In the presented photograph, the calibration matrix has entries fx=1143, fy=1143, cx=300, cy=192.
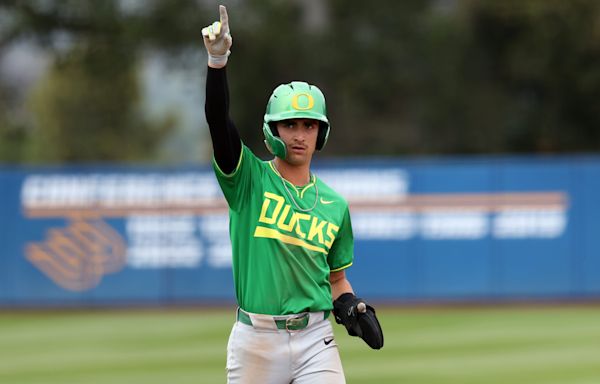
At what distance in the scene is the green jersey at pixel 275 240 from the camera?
5172 millimetres

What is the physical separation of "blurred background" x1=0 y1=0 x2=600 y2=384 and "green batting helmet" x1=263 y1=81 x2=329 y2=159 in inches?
226

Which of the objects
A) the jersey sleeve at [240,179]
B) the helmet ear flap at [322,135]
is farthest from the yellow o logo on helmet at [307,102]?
the jersey sleeve at [240,179]

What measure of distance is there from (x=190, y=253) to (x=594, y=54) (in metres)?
17.2

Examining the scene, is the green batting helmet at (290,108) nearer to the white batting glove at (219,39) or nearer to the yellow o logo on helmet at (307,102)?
the yellow o logo on helmet at (307,102)

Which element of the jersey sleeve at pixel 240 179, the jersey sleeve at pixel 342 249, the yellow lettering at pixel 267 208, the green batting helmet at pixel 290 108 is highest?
the green batting helmet at pixel 290 108

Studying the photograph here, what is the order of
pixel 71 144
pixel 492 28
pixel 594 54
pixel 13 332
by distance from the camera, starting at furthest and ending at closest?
pixel 71 144 → pixel 492 28 → pixel 594 54 → pixel 13 332

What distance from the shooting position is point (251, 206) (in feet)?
17.2

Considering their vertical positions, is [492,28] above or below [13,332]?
above

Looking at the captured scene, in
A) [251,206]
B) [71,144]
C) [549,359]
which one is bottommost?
[549,359]

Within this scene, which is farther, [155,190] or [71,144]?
[71,144]

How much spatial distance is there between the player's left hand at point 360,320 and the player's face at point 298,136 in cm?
73

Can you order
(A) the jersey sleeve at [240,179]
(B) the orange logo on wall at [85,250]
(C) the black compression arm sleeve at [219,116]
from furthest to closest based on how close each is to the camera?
(B) the orange logo on wall at [85,250]
(A) the jersey sleeve at [240,179]
(C) the black compression arm sleeve at [219,116]

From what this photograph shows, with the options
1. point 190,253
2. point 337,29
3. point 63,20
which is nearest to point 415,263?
point 190,253

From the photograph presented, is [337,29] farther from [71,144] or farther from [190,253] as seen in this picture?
[190,253]
